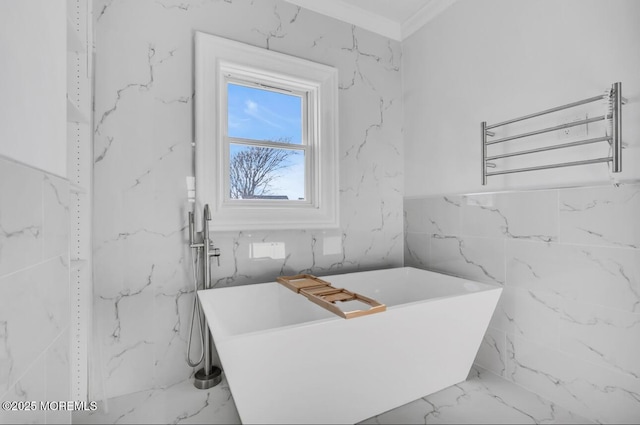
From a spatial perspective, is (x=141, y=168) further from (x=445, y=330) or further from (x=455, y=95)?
(x=455, y=95)

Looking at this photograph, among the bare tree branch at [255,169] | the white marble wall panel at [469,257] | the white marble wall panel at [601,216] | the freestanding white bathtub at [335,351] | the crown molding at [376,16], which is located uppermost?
the crown molding at [376,16]

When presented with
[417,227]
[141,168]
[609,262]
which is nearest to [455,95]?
[417,227]

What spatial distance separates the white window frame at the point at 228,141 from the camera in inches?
76.6

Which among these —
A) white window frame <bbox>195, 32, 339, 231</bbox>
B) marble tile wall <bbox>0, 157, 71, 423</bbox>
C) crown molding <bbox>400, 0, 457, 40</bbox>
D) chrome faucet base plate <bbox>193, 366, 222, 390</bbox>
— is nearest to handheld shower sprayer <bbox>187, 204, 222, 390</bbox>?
chrome faucet base plate <bbox>193, 366, 222, 390</bbox>

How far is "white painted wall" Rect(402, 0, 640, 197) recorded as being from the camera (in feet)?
4.97

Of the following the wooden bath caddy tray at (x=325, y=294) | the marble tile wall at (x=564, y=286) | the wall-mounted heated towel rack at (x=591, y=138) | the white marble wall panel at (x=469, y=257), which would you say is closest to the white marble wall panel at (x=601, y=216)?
the marble tile wall at (x=564, y=286)

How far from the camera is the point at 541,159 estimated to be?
1.81 metres

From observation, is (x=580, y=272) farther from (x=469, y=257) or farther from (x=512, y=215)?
(x=469, y=257)

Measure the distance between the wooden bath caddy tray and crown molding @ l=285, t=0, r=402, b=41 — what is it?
1910 millimetres

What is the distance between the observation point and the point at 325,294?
5.65 ft

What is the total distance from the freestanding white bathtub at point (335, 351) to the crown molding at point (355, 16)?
198 centimetres

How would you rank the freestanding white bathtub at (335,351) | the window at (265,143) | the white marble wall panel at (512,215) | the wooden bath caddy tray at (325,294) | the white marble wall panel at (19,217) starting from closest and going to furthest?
the white marble wall panel at (19,217) → the freestanding white bathtub at (335,351) → the wooden bath caddy tray at (325,294) → the white marble wall panel at (512,215) → the window at (265,143)

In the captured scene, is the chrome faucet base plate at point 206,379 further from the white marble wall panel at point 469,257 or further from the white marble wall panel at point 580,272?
the white marble wall panel at point 580,272

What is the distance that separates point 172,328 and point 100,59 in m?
1.54
